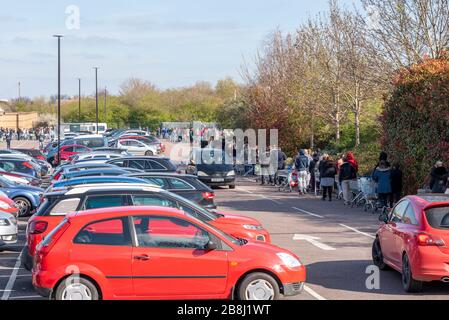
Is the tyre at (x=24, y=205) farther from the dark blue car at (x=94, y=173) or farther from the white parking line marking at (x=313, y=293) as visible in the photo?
the white parking line marking at (x=313, y=293)

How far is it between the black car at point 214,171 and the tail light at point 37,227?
19418mm

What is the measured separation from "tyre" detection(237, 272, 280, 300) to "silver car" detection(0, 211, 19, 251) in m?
7.19

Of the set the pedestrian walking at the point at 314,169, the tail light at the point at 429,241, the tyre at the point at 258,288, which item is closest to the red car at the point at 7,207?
the tyre at the point at 258,288

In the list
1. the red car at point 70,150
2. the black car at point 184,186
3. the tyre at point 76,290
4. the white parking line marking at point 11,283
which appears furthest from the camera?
the red car at point 70,150

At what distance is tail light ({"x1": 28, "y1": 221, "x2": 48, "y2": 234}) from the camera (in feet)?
44.3

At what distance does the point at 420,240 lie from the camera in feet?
38.5

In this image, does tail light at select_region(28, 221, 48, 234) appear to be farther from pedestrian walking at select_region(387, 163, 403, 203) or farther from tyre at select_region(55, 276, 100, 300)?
pedestrian walking at select_region(387, 163, 403, 203)

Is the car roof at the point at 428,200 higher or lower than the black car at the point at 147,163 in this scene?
lower

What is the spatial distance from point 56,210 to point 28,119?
102 m

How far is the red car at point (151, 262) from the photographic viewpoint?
1010 cm

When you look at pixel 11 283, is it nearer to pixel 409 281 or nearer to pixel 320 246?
pixel 409 281

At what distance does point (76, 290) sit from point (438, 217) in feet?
18.0

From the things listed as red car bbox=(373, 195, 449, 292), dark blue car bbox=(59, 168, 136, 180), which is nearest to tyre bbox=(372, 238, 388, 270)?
red car bbox=(373, 195, 449, 292)

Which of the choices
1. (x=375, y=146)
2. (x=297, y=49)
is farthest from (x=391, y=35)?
(x=297, y=49)
